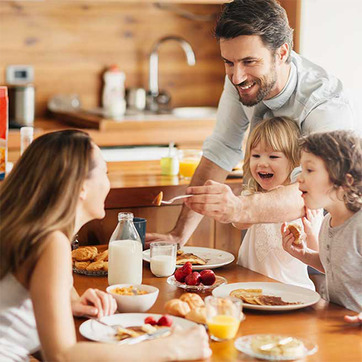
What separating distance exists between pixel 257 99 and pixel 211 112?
2690mm

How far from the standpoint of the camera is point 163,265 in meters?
2.31

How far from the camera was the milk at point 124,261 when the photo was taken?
2182mm

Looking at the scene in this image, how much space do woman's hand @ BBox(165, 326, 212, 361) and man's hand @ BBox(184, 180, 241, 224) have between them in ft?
2.43

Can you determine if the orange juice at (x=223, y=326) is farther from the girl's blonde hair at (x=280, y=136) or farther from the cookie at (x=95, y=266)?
the girl's blonde hair at (x=280, y=136)

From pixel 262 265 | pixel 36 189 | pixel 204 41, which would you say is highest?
pixel 204 41

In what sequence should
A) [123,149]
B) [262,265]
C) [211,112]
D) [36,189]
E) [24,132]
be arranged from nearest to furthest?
[36,189] → [262,265] → [24,132] → [123,149] → [211,112]

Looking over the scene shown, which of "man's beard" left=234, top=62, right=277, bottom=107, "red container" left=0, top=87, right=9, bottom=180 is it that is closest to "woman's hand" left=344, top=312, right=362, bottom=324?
"man's beard" left=234, top=62, right=277, bottom=107

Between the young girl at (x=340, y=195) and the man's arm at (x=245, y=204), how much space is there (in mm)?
310

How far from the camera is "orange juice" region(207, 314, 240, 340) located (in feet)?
5.71

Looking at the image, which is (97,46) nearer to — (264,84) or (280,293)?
(264,84)

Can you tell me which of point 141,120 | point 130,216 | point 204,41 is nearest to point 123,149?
point 141,120

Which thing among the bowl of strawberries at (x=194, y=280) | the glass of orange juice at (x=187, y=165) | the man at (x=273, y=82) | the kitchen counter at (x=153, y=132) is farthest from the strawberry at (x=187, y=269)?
the kitchen counter at (x=153, y=132)

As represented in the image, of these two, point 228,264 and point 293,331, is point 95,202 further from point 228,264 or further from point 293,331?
point 228,264

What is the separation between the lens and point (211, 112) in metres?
5.43
